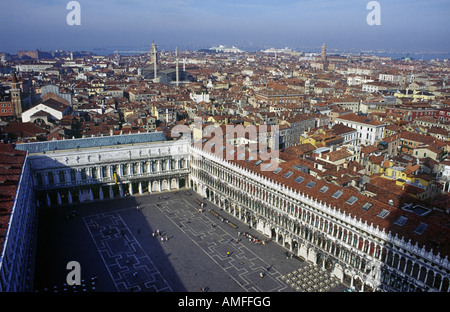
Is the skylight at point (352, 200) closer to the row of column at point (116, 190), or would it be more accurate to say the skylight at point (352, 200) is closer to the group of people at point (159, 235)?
the group of people at point (159, 235)

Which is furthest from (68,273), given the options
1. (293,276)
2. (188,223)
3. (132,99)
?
(132,99)

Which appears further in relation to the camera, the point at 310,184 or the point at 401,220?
the point at 310,184

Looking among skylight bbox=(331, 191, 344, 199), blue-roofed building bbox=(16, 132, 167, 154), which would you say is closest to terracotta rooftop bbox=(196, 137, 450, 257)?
skylight bbox=(331, 191, 344, 199)

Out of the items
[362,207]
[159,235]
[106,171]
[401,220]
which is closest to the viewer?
[401,220]

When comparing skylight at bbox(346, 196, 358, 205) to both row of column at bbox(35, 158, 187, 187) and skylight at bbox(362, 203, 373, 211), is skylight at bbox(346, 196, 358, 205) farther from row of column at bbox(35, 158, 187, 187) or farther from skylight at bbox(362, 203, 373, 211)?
row of column at bbox(35, 158, 187, 187)

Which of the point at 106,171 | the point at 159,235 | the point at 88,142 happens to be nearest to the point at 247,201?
the point at 159,235

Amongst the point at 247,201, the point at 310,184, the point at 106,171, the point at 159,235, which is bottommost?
the point at 159,235

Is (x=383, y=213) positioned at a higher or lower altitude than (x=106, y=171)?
lower

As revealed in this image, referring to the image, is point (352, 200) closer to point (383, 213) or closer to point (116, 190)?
point (383, 213)

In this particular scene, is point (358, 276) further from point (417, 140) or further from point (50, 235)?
point (417, 140)
